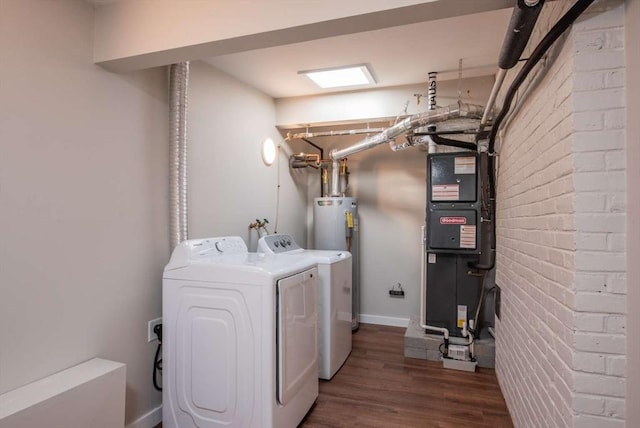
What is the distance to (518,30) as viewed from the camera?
137 cm

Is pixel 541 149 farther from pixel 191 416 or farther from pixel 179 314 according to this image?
pixel 191 416

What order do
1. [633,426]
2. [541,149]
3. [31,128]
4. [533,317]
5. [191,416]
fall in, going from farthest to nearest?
[191,416] < [533,317] < [541,149] < [31,128] < [633,426]

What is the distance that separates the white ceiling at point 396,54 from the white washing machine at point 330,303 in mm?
1470

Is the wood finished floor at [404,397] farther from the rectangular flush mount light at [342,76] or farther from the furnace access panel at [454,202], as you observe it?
the rectangular flush mount light at [342,76]

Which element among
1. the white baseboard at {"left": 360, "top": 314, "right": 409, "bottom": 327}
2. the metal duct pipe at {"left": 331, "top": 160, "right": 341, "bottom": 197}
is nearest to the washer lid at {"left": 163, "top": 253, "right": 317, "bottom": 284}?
the metal duct pipe at {"left": 331, "top": 160, "right": 341, "bottom": 197}

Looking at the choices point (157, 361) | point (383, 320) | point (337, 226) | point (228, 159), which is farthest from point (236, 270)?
point (383, 320)

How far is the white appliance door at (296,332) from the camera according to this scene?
198 centimetres

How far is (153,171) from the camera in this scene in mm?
2297

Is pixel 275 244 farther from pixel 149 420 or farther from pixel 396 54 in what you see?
pixel 396 54

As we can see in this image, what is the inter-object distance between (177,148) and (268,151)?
4.84 ft

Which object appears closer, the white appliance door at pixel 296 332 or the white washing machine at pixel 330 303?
the white appliance door at pixel 296 332

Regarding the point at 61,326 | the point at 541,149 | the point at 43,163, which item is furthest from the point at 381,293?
the point at 43,163

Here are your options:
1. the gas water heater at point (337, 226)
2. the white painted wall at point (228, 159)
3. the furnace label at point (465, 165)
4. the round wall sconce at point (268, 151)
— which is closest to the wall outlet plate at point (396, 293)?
the gas water heater at point (337, 226)

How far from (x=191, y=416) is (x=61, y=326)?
90 cm
